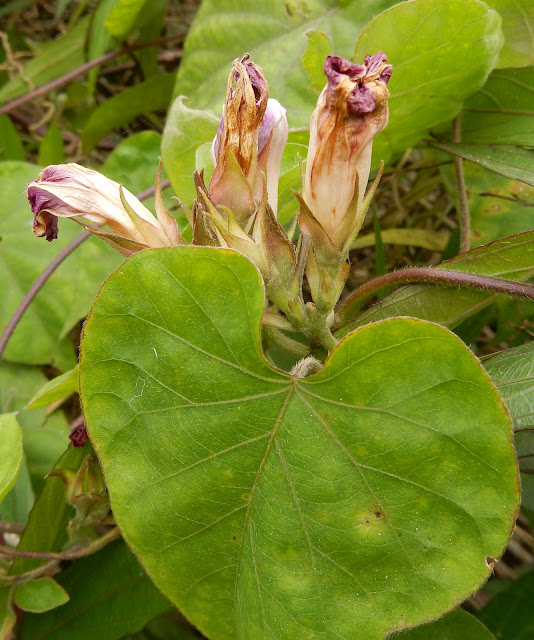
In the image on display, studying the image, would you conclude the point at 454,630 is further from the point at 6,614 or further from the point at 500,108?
the point at 500,108

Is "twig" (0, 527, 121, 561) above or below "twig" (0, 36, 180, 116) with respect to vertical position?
below

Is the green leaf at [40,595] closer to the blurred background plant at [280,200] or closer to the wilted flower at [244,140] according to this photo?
the blurred background plant at [280,200]

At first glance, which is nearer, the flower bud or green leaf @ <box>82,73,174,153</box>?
the flower bud

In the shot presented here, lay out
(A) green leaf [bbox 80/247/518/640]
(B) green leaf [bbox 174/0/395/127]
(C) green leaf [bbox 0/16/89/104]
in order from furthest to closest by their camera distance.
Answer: (C) green leaf [bbox 0/16/89/104]
(B) green leaf [bbox 174/0/395/127]
(A) green leaf [bbox 80/247/518/640]

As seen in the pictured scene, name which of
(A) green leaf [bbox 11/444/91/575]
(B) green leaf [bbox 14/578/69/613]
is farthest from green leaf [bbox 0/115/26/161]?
(B) green leaf [bbox 14/578/69/613]

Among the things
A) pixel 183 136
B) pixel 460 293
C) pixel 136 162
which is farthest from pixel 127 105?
pixel 460 293

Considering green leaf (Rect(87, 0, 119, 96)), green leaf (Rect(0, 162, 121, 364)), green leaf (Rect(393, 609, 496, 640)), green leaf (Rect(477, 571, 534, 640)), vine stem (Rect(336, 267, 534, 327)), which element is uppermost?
green leaf (Rect(87, 0, 119, 96))

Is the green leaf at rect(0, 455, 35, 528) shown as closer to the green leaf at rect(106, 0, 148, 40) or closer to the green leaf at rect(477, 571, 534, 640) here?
the green leaf at rect(477, 571, 534, 640)
